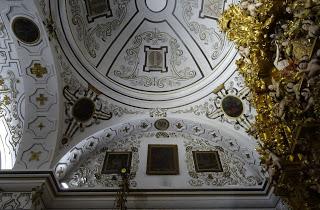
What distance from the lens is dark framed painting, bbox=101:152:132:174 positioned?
950 centimetres

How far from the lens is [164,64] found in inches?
437

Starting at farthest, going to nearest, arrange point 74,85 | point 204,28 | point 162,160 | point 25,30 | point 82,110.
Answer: point 204,28, point 82,110, point 74,85, point 162,160, point 25,30

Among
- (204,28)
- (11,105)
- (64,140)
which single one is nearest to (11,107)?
(11,105)

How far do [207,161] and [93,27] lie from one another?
16.3ft

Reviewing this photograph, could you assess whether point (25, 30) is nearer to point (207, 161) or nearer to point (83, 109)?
point (83, 109)

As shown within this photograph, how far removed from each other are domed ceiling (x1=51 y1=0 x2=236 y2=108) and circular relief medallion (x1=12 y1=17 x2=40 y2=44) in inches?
49.2

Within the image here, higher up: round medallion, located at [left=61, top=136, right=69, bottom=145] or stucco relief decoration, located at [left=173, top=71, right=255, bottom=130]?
stucco relief decoration, located at [left=173, top=71, right=255, bottom=130]

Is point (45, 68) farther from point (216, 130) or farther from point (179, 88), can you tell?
point (216, 130)

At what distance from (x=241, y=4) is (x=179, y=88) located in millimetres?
4303

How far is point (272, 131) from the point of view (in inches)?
242

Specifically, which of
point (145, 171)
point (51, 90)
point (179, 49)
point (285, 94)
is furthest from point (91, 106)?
point (285, 94)

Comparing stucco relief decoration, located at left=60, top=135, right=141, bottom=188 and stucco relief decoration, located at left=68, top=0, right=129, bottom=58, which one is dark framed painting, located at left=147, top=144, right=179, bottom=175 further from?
stucco relief decoration, located at left=68, top=0, right=129, bottom=58

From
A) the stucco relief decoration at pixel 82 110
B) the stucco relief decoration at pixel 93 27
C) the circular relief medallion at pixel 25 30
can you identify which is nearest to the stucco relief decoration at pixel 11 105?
the circular relief medallion at pixel 25 30

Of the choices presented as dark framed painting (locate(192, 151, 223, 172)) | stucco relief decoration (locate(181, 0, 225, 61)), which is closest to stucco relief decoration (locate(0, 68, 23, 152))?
dark framed painting (locate(192, 151, 223, 172))
